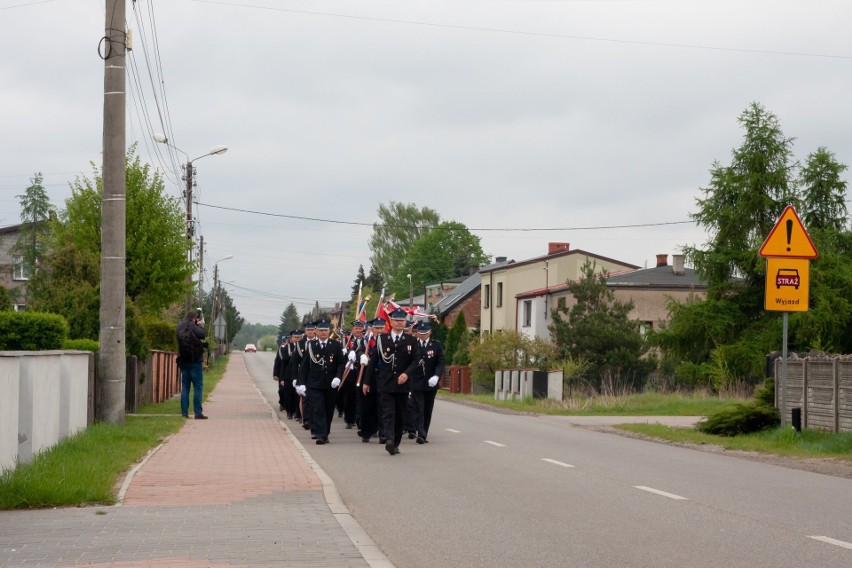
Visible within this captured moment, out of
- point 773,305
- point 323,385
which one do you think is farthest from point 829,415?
Result: point 323,385

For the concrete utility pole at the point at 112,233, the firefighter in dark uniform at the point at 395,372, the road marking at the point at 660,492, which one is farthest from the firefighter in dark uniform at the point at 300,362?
the road marking at the point at 660,492

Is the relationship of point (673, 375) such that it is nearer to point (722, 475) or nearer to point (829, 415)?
point (829, 415)

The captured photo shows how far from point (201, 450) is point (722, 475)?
6557 mm

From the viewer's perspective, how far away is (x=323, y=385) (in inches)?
671

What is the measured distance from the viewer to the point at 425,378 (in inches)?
686

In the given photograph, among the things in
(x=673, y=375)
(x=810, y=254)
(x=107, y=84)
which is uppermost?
(x=107, y=84)

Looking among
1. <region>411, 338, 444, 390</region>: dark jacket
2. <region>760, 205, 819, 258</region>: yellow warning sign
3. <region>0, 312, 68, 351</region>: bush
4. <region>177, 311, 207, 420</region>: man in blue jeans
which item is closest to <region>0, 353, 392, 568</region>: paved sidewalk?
<region>0, 312, 68, 351</region>: bush

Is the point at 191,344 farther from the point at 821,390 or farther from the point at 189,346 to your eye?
the point at 821,390

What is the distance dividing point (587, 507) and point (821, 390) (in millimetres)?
8274

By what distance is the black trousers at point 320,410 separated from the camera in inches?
661

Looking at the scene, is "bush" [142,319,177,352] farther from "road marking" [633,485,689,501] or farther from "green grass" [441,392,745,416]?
"road marking" [633,485,689,501]

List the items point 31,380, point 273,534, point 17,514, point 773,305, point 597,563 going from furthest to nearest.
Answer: point 773,305 < point 31,380 < point 17,514 < point 273,534 < point 597,563

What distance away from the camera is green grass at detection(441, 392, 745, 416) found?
27.3 metres

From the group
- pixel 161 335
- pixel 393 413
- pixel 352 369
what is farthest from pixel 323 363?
pixel 161 335
